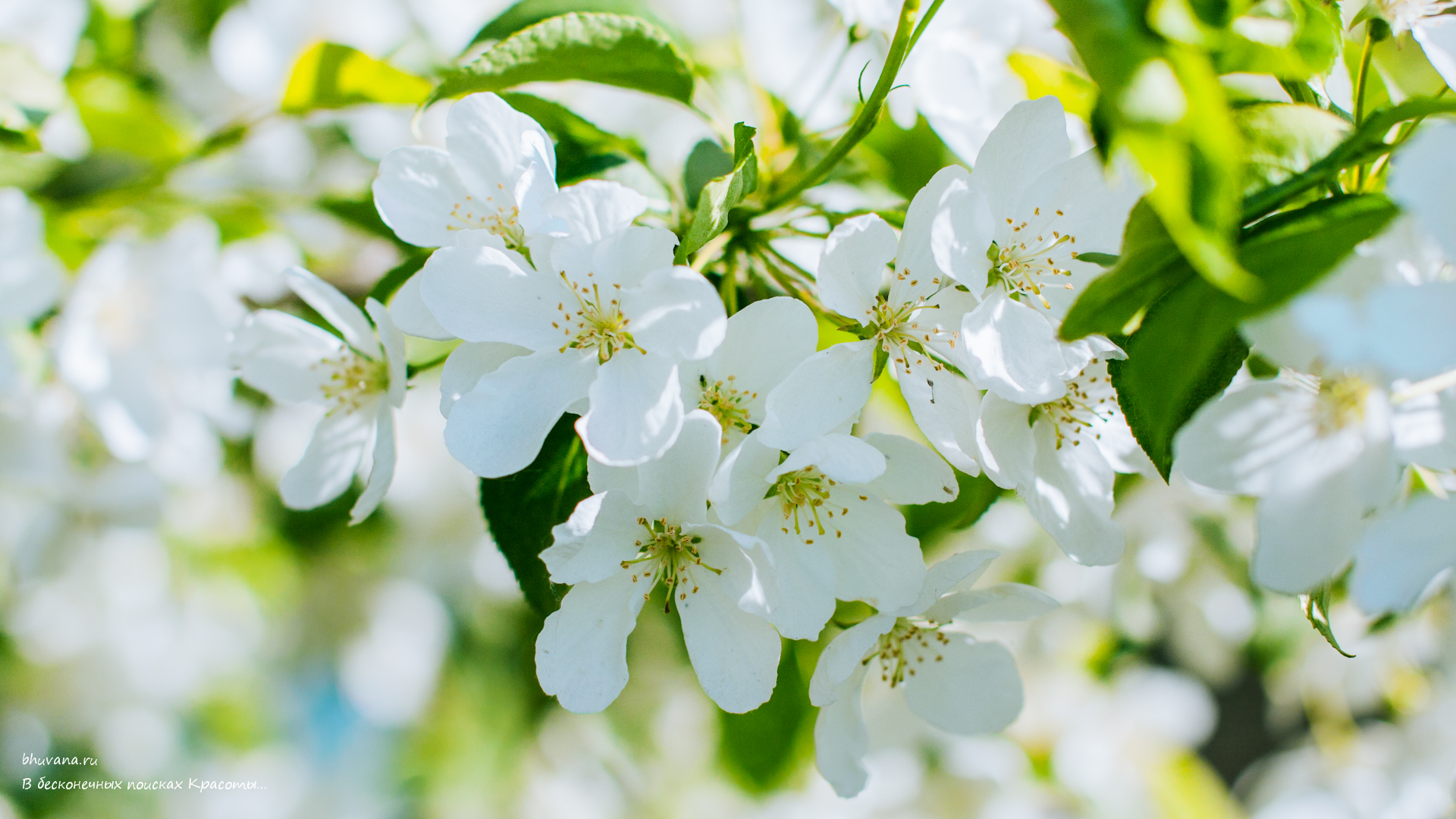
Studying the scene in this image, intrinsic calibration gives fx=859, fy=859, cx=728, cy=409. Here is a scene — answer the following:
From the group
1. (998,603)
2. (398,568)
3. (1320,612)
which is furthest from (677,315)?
(398,568)

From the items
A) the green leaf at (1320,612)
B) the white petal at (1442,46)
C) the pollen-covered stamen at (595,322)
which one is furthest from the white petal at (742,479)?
the white petal at (1442,46)

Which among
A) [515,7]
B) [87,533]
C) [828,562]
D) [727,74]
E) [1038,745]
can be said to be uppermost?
[515,7]

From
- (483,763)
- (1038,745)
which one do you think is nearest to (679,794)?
(483,763)

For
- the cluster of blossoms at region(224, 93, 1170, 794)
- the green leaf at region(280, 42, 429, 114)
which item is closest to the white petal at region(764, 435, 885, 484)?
the cluster of blossoms at region(224, 93, 1170, 794)

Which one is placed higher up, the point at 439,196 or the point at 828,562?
the point at 439,196

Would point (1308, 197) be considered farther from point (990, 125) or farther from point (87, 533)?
point (87, 533)

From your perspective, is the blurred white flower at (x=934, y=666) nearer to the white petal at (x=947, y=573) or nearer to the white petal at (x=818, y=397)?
the white petal at (x=947, y=573)

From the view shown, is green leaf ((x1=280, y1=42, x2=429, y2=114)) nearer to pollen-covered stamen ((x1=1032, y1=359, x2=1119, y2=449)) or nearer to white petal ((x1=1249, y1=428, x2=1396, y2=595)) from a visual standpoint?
pollen-covered stamen ((x1=1032, y1=359, x2=1119, y2=449))
